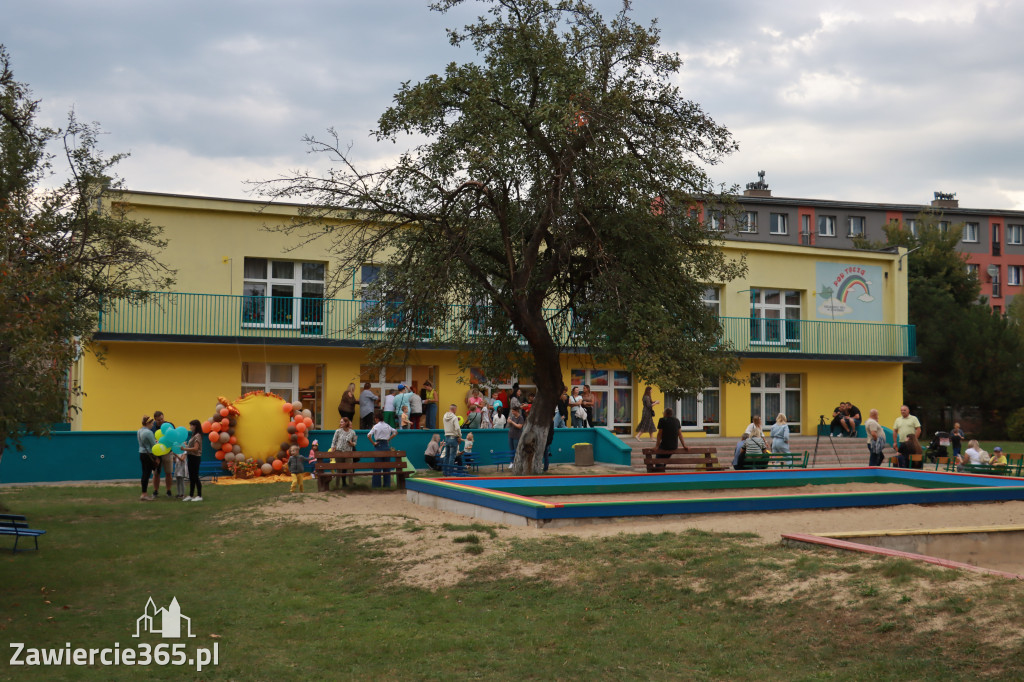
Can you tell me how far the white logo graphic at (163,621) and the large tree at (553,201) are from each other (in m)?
9.31

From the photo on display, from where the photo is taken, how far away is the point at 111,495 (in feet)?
61.7

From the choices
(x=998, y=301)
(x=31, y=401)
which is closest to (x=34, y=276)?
(x=31, y=401)

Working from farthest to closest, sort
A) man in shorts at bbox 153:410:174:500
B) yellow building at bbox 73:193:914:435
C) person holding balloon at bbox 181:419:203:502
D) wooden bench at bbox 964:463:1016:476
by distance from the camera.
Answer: yellow building at bbox 73:193:914:435, wooden bench at bbox 964:463:1016:476, man in shorts at bbox 153:410:174:500, person holding balloon at bbox 181:419:203:502

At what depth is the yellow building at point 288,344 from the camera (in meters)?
27.0

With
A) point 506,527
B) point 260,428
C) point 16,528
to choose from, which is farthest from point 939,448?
→ point 16,528

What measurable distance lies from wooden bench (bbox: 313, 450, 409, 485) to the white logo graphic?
8.88 meters

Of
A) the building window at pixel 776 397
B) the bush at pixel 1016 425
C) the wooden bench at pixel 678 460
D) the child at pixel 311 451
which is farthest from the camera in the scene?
the bush at pixel 1016 425

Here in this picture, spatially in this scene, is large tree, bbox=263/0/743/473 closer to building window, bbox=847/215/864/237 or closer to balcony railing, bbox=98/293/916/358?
balcony railing, bbox=98/293/916/358

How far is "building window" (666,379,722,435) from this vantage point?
34.5 m

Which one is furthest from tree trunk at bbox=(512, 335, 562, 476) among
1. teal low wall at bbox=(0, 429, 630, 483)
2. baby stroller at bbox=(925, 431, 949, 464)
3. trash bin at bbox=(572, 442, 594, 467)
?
baby stroller at bbox=(925, 431, 949, 464)

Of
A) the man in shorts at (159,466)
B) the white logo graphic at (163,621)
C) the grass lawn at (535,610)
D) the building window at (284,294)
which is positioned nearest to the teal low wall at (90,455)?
the man in shorts at (159,466)

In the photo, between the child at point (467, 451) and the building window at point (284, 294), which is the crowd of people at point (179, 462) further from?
the building window at point (284, 294)

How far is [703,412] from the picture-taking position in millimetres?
34875

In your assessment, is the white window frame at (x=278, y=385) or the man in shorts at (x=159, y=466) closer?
the man in shorts at (x=159, y=466)
